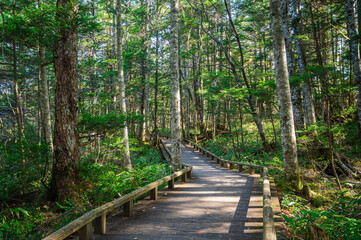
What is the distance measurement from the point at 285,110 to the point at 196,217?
15.1 feet

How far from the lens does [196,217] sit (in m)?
4.60

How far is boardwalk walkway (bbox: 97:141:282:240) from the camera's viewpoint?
3746 millimetres

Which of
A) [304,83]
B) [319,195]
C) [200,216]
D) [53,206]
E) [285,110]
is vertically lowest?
[319,195]

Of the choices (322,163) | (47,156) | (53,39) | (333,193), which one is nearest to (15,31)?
(53,39)

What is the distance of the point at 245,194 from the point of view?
20.8ft

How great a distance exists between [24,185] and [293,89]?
1297 cm

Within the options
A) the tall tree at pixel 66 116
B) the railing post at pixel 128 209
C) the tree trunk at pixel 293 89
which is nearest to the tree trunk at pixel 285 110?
the tree trunk at pixel 293 89

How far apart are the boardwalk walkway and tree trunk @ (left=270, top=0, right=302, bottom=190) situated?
4.00 ft

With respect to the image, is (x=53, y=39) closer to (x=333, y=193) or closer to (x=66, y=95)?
(x=66, y=95)

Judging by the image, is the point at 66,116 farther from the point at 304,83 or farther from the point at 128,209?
the point at 304,83


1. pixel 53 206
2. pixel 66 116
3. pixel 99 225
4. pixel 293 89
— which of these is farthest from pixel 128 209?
pixel 293 89

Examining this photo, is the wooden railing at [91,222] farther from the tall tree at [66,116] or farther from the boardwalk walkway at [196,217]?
the tall tree at [66,116]

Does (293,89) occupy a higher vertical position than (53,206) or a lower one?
higher

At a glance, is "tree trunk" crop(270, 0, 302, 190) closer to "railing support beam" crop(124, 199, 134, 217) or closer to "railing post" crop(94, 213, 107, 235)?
"railing support beam" crop(124, 199, 134, 217)
